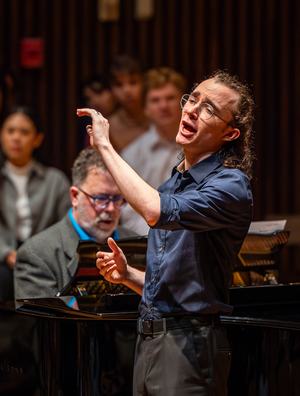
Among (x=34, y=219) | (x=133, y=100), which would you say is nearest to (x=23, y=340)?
(x=34, y=219)

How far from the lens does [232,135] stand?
156cm

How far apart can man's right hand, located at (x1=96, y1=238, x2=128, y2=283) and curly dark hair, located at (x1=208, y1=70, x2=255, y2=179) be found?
39cm

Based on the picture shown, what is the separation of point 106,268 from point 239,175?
0.45 m

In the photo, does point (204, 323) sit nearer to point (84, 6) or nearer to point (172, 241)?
point (172, 241)

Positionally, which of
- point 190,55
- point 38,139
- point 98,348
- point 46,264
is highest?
point 190,55

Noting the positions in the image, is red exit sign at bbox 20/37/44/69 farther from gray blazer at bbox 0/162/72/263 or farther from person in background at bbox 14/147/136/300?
person in background at bbox 14/147/136/300

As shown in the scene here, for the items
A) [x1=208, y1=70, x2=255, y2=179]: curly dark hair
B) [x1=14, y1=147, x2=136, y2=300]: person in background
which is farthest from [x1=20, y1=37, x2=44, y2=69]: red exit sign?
[x1=208, y1=70, x2=255, y2=179]: curly dark hair

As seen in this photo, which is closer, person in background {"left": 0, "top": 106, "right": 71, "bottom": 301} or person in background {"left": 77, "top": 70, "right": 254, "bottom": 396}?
person in background {"left": 77, "top": 70, "right": 254, "bottom": 396}

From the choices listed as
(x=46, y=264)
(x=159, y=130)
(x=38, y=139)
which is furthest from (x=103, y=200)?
(x=159, y=130)

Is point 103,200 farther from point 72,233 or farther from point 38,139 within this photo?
point 38,139

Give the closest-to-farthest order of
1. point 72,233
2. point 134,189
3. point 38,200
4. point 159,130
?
1. point 134,189
2. point 72,233
3. point 38,200
4. point 159,130

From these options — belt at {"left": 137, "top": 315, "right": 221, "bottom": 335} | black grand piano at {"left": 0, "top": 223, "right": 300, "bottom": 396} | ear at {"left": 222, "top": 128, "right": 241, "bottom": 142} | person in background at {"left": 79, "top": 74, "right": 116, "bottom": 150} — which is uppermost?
person in background at {"left": 79, "top": 74, "right": 116, "bottom": 150}

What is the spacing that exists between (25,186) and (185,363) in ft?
9.16

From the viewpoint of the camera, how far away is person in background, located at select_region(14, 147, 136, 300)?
2293mm
